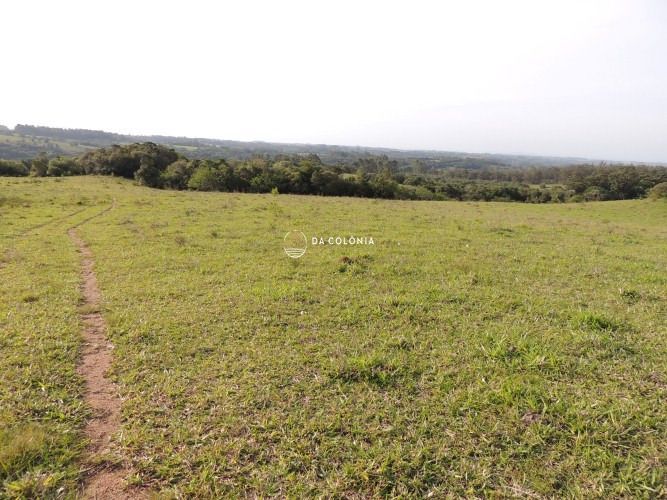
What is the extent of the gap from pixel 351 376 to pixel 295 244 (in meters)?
8.57

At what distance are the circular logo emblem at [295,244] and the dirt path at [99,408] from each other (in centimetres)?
563

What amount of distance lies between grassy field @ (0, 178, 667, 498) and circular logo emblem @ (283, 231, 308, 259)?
1173 mm

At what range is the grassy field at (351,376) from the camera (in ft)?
11.3

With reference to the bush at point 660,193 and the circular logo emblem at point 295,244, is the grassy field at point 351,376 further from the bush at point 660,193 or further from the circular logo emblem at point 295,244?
the bush at point 660,193

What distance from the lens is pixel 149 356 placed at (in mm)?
5383

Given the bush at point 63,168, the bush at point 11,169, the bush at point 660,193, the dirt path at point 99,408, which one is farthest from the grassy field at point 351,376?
the bush at point 11,169

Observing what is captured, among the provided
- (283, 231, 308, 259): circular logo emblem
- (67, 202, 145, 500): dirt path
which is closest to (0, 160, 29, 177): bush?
(283, 231, 308, 259): circular logo emblem

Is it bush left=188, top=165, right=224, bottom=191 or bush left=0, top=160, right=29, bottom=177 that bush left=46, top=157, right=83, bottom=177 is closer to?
bush left=0, top=160, right=29, bottom=177

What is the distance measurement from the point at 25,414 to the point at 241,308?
3517 mm

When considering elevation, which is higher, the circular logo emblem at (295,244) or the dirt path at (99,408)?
the circular logo emblem at (295,244)

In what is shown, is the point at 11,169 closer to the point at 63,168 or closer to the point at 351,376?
the point at 63,168

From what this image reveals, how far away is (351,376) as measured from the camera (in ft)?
16.1

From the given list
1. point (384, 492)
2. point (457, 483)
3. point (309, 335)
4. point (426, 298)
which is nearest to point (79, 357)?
point (309, 335)

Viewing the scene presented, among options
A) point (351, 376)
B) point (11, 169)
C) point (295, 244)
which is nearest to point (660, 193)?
point (295, 244)
